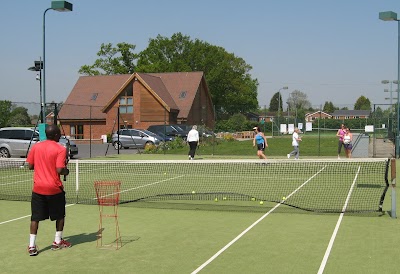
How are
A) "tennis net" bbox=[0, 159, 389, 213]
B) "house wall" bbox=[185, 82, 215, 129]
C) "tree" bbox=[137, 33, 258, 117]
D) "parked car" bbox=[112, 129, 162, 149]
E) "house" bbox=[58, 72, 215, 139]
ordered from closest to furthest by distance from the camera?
"tennis net" bbox=[0, 159, 389, 213] → "parked car" bbox=[112, 129, 162, 149] → "house" bbox=[58, 72, 215, 139] → "house wall" bbox=[185, 82, 215, 129] → "tree" bbox=[137, 33, 258, 117]

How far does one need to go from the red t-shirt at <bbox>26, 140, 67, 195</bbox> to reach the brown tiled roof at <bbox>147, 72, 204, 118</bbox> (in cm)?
4364

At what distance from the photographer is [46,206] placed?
23.1 feet

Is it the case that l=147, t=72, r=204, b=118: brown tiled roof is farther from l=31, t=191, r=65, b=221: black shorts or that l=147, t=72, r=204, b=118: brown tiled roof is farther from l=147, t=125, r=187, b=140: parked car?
l=31, t=191, r=65, b=221: black shorts

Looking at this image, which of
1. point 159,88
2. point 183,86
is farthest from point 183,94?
point 159,88

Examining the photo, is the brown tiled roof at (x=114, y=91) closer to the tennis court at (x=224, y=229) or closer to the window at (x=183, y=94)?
the window at (x=183, y=94)

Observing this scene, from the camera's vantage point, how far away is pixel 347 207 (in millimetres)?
10688

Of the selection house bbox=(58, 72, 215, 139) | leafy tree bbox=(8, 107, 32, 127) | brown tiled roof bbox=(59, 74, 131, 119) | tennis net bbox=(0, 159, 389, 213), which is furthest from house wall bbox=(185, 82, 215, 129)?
tennis net bbox=(0, 159, 389, 213)

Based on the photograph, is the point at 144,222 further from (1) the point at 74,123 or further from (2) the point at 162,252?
(1) the point at 74,123

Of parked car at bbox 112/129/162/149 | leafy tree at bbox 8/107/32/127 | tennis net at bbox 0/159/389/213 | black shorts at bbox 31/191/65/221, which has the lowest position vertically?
tennis net at bbox 0/159/389/213

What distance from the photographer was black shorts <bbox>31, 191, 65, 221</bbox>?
6969 mm

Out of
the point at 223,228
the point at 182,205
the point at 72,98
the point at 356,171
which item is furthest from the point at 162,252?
the point at 72,98

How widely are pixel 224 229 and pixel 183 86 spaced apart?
45.8 m

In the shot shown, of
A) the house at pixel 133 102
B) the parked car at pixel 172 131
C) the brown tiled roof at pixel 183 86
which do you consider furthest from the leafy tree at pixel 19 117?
the brown tiled roof at pixel 183 86

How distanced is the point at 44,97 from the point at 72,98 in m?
34.5
